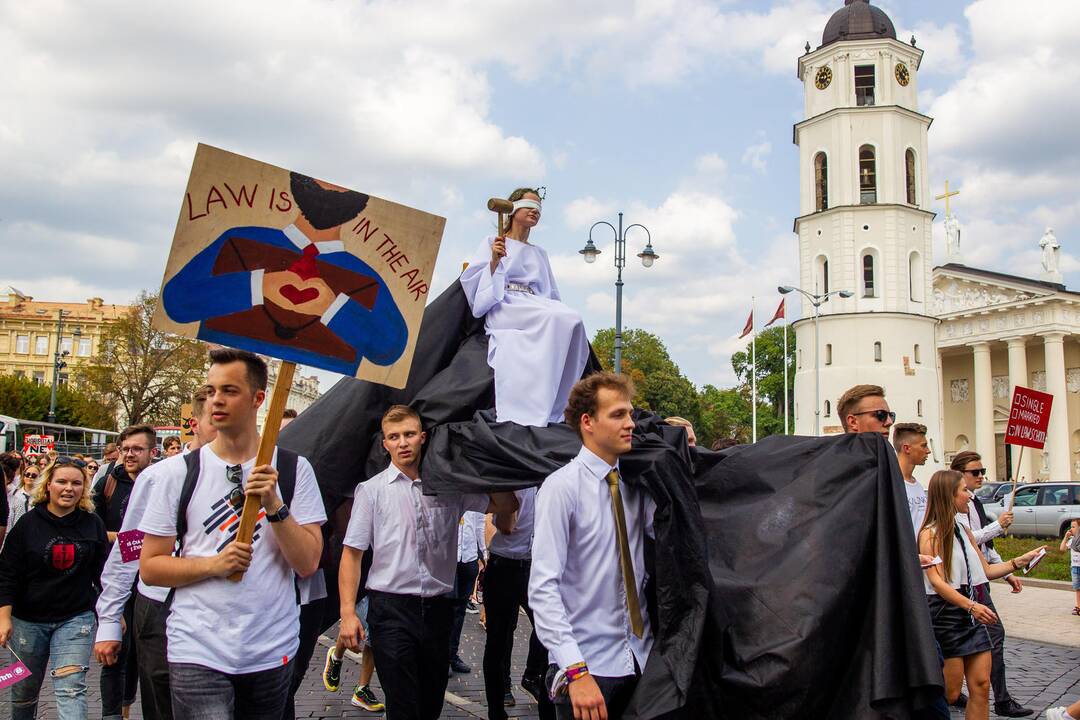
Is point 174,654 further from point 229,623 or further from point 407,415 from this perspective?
point 407,415

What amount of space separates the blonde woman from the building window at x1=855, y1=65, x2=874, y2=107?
5957cm

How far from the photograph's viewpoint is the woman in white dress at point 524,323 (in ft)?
18.4

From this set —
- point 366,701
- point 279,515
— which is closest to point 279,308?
point 279,515

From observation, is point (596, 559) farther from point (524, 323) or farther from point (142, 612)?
point (142, 612)

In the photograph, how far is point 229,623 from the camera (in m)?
3.69

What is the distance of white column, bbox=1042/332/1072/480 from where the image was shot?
57031 mm

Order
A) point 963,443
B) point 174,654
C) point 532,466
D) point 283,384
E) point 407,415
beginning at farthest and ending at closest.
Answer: point 963,443 < point 407,415 < point 532,466 < point 283,384 < point 174,654

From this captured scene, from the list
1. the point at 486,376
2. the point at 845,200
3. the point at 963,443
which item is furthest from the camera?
the point at 963,443

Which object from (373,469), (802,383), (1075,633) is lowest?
(1075,633)

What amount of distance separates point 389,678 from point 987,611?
388cm

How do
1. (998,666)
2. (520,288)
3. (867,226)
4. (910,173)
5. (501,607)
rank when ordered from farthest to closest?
(910,173), (867,226), (998,666), (501,607), (520,288)

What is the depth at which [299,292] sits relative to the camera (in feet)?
14.3

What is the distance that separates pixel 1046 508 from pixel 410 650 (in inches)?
Answer: 962

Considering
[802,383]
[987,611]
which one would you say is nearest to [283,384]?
[987,611]
